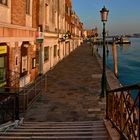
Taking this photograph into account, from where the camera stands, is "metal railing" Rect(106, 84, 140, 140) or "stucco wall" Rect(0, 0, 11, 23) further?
"stucco wall" Rect(0, 0, 11, 23)

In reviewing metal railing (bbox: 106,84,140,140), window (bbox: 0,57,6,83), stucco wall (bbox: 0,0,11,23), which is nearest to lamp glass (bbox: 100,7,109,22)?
stucco wall (bbox: 0,0,11,23)

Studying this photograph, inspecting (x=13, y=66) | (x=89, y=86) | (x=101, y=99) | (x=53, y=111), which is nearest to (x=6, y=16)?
(x=13, y=66)

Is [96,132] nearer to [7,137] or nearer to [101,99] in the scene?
[7,137]

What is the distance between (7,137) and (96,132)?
7.76 ft

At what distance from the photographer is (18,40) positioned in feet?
50.6

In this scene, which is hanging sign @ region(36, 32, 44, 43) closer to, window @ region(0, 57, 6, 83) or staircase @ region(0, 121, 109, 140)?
window @ region(0, 57, 6, 83)

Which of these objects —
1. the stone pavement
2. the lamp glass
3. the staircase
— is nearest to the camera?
the staircase

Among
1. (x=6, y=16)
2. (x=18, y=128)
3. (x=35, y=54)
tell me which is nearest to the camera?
(x=18, y=128)

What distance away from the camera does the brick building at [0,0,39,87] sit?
13.4 metres

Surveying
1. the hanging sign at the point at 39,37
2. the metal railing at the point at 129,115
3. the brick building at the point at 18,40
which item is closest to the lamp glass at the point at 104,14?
the brick building at the point at 18,40

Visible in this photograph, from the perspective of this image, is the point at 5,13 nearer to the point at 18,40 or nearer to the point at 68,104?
the point at 18,40

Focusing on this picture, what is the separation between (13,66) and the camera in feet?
48.9

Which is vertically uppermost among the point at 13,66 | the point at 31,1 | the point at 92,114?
the point at 31,1

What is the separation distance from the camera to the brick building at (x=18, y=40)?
13445mm
